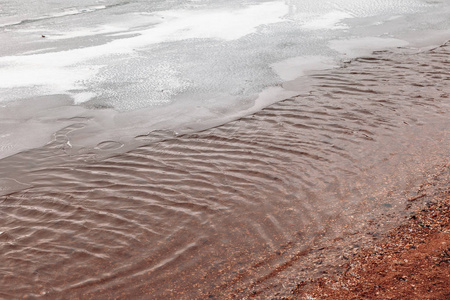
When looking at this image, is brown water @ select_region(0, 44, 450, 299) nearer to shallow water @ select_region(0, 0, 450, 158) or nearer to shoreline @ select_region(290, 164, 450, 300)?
shoreline @ select_region(290, 164, 450, 300)

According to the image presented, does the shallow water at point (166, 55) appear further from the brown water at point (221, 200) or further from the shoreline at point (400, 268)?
the shoreline at point (400, 268)

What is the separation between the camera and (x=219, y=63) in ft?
23.6

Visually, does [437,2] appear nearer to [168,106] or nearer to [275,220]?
[168,106]

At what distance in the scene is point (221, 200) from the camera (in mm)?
4000

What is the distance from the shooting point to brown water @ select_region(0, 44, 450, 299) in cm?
317

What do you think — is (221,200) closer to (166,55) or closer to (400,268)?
(400,268)

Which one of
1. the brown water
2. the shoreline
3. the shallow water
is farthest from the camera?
the shallow water

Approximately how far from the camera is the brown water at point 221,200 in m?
3.17

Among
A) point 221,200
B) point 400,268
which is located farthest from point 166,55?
point 400,268

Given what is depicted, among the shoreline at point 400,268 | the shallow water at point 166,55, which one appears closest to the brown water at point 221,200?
the shoreline at point 400,268

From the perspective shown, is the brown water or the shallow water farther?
the shallow water

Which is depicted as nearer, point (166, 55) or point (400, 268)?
point (400, 268)

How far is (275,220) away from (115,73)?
14.2 feet

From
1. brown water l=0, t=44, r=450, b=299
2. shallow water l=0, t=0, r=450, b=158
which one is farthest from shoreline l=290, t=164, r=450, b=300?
shallow water l=0, t=0, r=450, b=158
